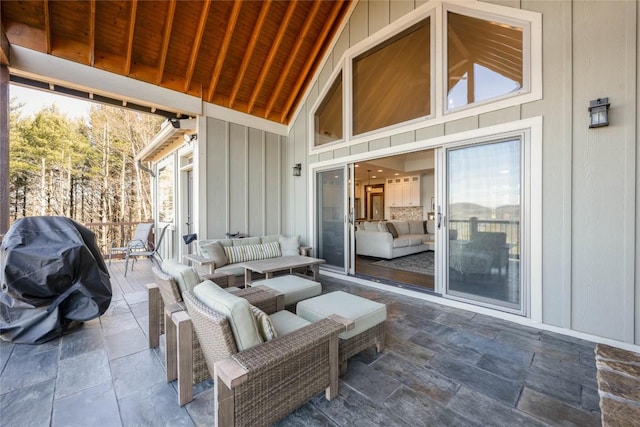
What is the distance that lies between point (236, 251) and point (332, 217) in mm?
1977

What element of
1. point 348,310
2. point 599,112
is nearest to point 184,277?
point 348,310

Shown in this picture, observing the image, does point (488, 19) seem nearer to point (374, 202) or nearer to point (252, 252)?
point (252, 252)

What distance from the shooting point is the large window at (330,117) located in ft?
16.7

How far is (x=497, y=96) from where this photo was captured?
3049 millimetres

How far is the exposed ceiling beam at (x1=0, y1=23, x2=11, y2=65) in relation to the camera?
2970 millimetres

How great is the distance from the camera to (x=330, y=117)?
5.30 m

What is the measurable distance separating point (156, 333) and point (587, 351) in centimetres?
402

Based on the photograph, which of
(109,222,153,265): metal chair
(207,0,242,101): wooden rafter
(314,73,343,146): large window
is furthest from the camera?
(109,222,153,265): metal chair

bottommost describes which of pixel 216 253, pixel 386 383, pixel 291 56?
pixel 386 383

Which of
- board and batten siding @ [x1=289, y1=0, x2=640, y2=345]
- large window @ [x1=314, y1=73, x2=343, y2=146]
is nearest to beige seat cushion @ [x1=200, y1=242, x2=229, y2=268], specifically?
large window @ [x1=314, y1=73, x2=343, y2=146]

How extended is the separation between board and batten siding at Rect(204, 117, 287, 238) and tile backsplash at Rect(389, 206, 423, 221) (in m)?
6.56

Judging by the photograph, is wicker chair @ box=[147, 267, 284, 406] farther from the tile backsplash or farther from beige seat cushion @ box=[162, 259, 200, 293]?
the tile backsplash

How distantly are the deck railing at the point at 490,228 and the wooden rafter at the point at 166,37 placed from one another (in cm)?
503

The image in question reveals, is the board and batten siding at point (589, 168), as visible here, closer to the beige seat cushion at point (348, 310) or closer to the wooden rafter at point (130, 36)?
the beige seat cushion at point (348, 310)
